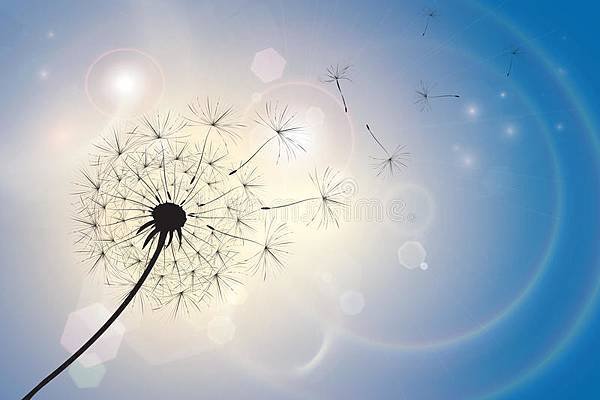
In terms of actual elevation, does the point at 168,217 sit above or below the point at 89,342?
above

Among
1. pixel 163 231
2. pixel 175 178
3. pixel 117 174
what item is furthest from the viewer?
pixel 117 174

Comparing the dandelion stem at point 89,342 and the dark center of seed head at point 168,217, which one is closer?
the dandelion stem at point 89,342

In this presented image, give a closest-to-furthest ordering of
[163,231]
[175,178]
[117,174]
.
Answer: [163,231] → [175,178] → [117,174]

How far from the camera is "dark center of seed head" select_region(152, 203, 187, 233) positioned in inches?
202

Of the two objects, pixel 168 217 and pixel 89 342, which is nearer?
pixel 89 342

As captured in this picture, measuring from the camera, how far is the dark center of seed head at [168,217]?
512 cm

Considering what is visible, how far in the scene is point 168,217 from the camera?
5164 millimetres

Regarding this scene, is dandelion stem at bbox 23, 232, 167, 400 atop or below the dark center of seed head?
below

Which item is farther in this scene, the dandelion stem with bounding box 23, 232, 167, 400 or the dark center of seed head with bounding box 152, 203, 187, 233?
the dark center of seed head with bounding box 152, 203, 187, 233

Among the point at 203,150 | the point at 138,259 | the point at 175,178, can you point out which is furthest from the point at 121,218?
the point at 203,150

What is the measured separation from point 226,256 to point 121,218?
1532 mm

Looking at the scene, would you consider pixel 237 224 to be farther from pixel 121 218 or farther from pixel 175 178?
pixel 121 218

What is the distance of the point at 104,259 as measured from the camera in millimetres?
6328

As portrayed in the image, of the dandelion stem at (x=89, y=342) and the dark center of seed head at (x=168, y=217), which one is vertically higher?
the dark center of seed head at (x=168, y=217)
